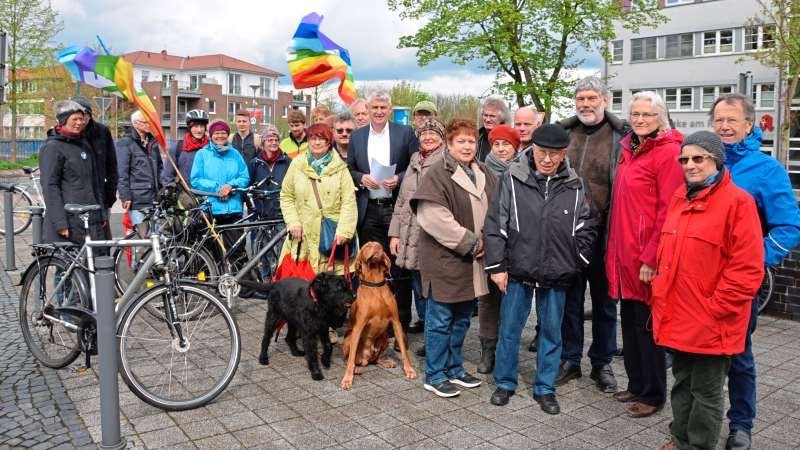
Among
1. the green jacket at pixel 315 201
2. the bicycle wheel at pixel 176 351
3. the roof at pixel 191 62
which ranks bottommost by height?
the bicycle wheel at pixel 176 351

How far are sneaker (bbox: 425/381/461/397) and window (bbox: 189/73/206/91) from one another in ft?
306

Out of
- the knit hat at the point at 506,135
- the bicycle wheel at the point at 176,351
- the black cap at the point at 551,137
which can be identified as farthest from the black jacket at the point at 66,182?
the black cap at the point at 551,137

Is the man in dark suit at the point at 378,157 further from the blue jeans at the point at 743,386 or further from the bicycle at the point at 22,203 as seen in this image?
the bicycle at the point at 22,203

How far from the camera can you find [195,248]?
7.32 m

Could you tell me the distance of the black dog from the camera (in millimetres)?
5359

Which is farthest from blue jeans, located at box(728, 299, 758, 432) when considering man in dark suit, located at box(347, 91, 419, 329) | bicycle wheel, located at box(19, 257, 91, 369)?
bicycle wheel, located at box(19, 257, 91, 369)

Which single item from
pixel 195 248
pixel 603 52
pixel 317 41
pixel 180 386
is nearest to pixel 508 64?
pixel 603 52

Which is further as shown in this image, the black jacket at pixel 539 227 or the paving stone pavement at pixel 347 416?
the black jacket at pixel 539 227

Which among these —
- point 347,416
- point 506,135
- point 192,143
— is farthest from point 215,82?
point 347,416

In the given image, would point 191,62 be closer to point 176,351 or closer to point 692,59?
point 692,59

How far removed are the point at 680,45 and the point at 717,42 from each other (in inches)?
106

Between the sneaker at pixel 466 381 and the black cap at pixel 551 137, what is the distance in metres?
1.92

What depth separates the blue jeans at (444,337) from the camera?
5133 millimetres

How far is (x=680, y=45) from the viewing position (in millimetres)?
50406
